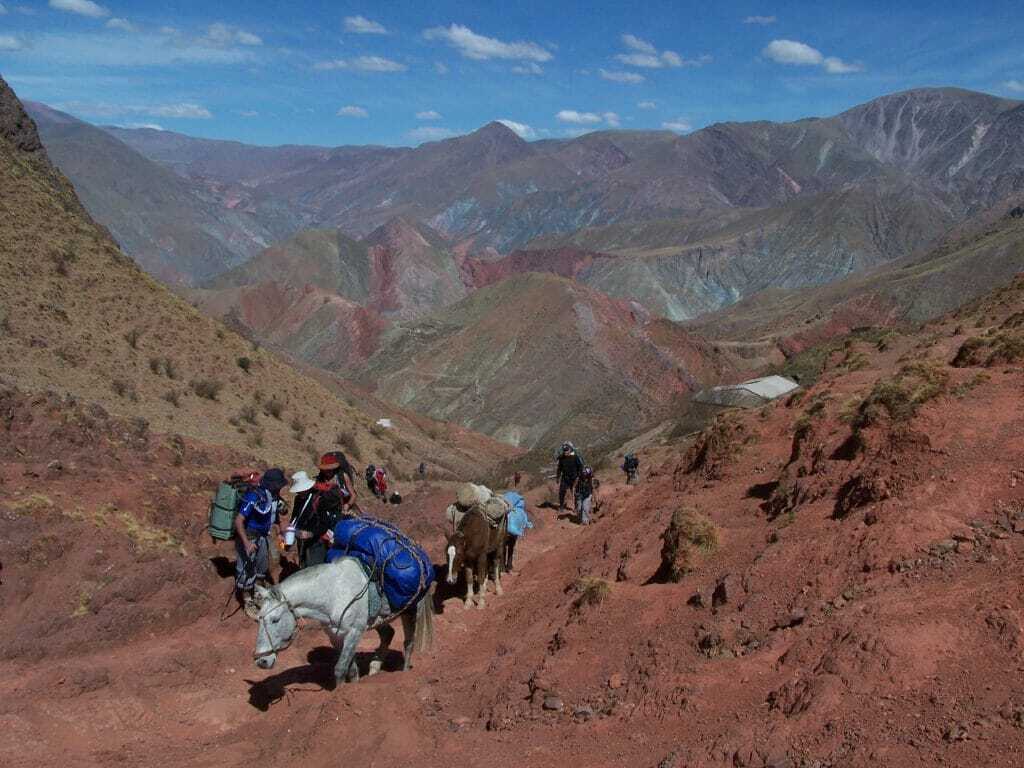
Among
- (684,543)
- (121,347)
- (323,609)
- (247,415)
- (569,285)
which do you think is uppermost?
(569,285)

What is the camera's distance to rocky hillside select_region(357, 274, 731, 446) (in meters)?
51.0

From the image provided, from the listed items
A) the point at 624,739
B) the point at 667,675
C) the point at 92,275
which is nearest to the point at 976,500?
the point at 667,675

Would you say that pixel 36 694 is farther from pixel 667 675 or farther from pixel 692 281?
pixel 692 281

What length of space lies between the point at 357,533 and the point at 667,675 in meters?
3.31

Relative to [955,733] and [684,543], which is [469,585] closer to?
[684,543]

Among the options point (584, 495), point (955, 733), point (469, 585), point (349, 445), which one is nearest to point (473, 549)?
point (469, 585)

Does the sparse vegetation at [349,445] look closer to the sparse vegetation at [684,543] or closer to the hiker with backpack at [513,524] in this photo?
the hiker with backpack at [513,524]

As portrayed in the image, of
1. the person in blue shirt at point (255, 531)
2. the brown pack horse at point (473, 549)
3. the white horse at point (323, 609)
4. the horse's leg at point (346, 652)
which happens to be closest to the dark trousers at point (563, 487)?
the brown pack horse at point (473, 549)

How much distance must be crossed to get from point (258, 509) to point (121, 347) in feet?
50.7

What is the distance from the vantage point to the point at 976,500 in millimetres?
7203

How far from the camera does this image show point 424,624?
8.67m

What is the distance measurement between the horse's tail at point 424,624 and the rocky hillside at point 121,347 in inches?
434

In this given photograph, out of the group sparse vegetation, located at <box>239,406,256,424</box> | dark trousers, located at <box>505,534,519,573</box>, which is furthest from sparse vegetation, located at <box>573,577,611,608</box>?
sparse vegetation, located at <box>239,406,256,424</box>

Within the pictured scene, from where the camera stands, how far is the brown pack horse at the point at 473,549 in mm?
10711
